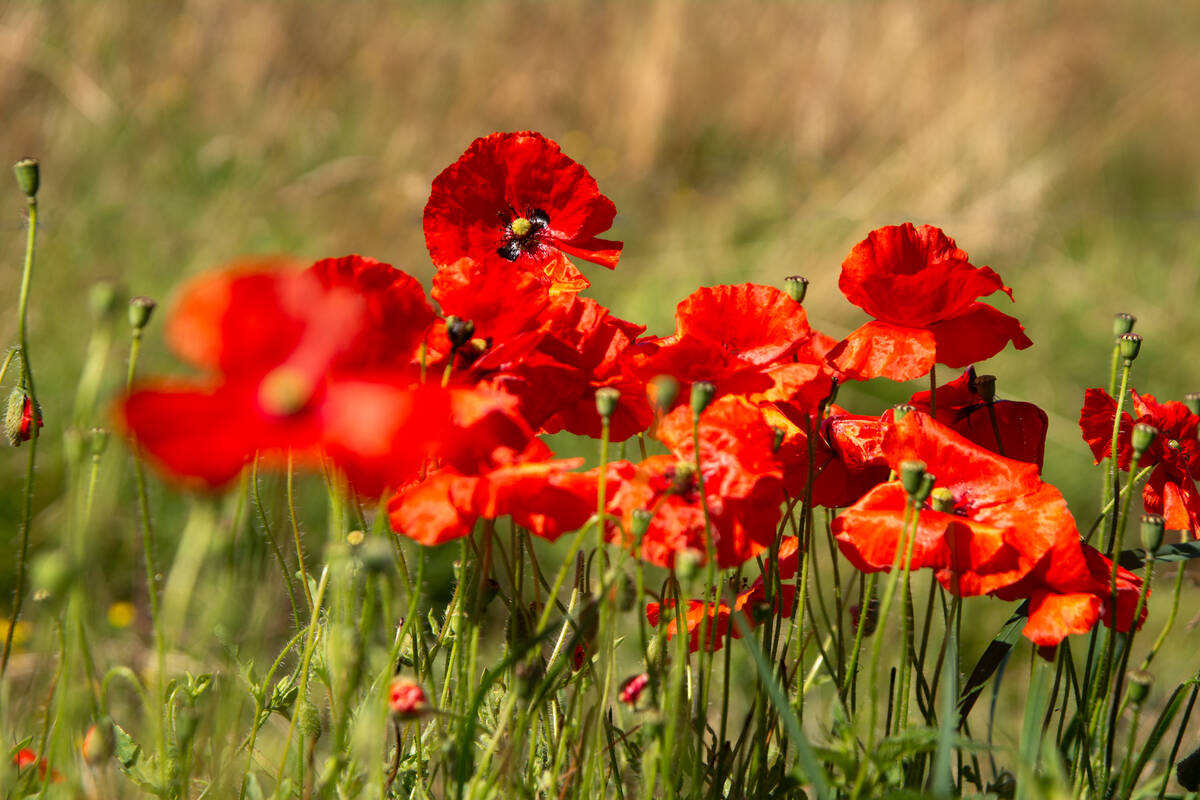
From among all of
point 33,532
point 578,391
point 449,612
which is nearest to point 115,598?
point 33,532

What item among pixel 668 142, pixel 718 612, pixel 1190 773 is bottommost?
pixel 1190 773

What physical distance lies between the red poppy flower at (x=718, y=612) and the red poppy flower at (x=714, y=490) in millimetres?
83

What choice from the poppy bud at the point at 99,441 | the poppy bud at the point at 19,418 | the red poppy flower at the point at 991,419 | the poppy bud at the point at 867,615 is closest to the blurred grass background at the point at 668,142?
the poppy bud at the point at 867,615

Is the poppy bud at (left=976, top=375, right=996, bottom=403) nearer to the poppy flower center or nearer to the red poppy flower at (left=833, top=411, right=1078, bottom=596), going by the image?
the red poppy flower at (left=833, top=411, right=1078, bottom=596)

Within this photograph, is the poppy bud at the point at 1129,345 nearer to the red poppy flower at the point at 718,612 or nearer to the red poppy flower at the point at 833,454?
the red poppy flower at the point at 833,454

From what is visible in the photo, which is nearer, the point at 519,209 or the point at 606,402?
the point at 606,402

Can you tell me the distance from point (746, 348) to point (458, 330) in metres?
0.24

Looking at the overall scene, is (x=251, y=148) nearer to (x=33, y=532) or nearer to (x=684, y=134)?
(x=684, y=134)

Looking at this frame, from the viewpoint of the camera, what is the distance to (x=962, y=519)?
861 millimetres

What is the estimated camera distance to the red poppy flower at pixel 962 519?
835mm

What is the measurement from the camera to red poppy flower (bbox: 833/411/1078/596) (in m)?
0.84

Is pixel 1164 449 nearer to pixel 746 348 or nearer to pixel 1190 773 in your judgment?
pixel 1190 773

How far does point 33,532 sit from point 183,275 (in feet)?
3.27

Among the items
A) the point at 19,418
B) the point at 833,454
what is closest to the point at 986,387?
the point at 833,454
